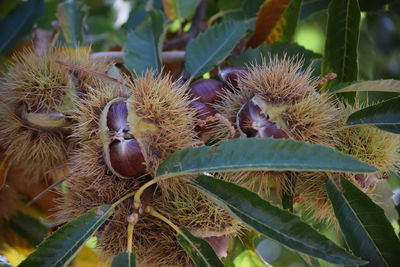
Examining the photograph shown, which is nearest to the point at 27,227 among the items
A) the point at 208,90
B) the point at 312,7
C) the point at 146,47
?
the point at 146,47

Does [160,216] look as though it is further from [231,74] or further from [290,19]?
[290,19]

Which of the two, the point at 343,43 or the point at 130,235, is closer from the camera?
the point at 130,235

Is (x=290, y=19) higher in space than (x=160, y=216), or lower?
higher

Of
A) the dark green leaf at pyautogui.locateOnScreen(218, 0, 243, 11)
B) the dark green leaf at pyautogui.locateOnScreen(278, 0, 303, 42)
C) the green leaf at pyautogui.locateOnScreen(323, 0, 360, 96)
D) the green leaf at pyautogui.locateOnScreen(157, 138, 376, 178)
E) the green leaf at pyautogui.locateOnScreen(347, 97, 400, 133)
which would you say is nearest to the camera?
the green leaf at pyautogui.locateOnScreen(157, 138, 376, 178)

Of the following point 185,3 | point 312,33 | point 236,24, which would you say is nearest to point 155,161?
point 236,24

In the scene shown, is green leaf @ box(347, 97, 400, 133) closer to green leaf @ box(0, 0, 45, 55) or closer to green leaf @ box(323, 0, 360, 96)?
green leaf @ box(323, 0, 360, 96)

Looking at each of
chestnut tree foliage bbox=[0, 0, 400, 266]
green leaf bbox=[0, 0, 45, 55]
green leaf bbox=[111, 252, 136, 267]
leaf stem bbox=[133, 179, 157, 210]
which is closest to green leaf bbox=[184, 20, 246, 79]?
chestnut tree foliage bbox=[0, 0, 400, 266]
